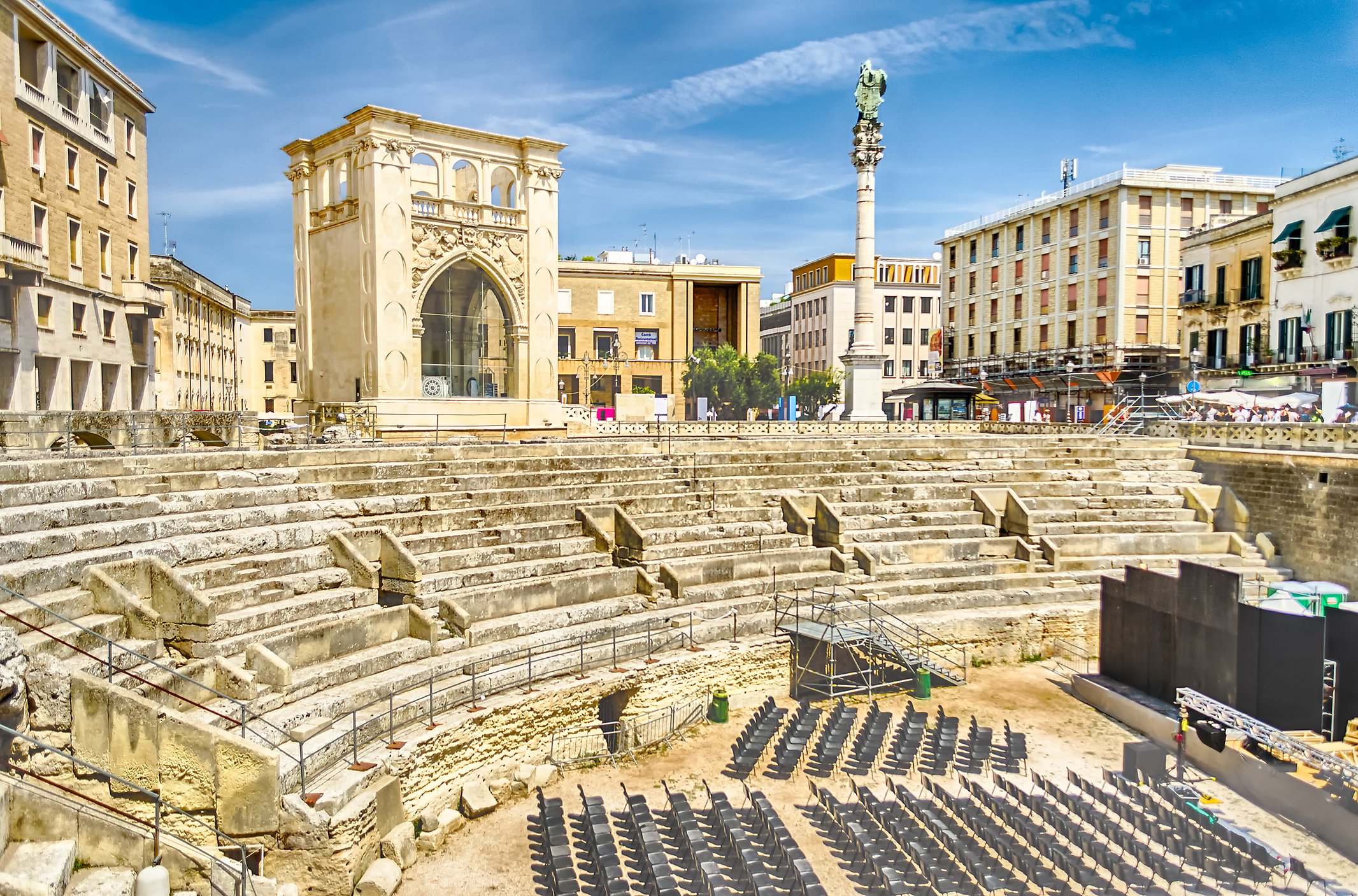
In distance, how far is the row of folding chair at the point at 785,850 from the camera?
32.3ft

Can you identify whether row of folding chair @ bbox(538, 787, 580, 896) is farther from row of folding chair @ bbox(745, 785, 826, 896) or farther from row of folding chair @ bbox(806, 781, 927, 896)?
row of folding chair @ bbox(806, 781, 927, 896)

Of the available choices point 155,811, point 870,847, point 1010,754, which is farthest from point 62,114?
point 1010,754

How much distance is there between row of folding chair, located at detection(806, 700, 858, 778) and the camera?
44.2 ft

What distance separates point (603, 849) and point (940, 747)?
6132 millimetres

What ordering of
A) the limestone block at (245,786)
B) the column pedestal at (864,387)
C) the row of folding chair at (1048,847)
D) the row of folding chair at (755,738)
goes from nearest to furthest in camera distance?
1. the limestone block at (245,786)
2. the row of folding chair at (1048,847)
3. the row of folding chair at (755,738)
4. the column pedestal at (864,387)

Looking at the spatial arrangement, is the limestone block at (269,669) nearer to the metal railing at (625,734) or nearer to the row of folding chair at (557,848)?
the row of folding chair at (557,848)

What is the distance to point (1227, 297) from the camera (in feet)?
121

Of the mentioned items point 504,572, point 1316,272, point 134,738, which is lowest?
point 134,738

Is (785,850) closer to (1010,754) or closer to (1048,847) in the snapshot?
(1048,847)

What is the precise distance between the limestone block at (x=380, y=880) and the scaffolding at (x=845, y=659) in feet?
28.4

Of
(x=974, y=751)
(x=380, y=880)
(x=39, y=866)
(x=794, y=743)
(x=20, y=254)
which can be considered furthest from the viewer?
(x=20, y=254)

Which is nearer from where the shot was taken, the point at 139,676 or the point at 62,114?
the point at 139,676

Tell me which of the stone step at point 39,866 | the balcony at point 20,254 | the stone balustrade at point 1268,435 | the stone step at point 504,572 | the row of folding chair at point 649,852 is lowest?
the row of folding chair at point 649,852

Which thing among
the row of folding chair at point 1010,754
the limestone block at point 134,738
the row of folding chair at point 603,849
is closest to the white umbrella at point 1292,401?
the row of folding chair at point 1010,754
